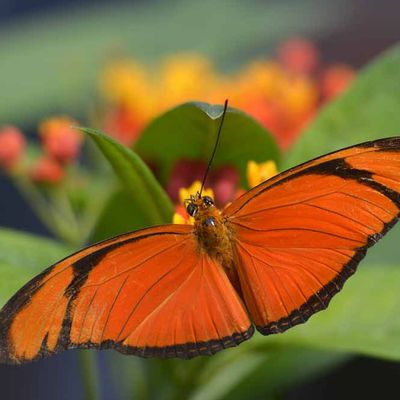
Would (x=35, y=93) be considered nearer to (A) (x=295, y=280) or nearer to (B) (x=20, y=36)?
(B) (x=20, y=36)

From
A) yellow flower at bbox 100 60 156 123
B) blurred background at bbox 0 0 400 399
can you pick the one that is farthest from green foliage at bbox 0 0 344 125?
yellow flower at bbox 100 60 156 123

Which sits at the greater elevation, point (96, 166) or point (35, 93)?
point (35, 93)

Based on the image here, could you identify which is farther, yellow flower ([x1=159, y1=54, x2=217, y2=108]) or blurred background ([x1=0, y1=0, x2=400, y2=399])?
blurred background ([x1=0, y1=0, x2=400, y2=399])

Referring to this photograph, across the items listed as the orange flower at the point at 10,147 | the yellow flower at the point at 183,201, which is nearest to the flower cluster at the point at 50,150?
the orange flower at the point at 10,147

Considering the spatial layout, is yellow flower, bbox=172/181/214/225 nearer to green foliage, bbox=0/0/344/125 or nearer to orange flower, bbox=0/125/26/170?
orange flower, bbox=0/125/26/170

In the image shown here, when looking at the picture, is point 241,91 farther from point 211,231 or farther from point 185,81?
point 211,231

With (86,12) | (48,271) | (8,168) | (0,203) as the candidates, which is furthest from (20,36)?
(48,271)
